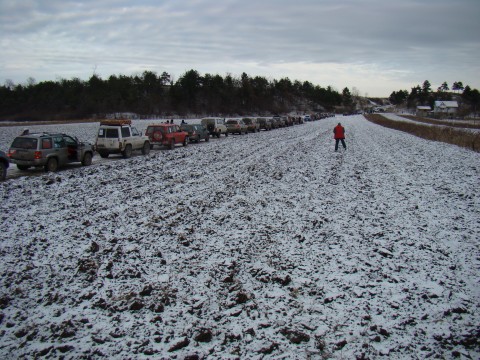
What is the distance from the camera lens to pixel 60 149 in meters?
16.6

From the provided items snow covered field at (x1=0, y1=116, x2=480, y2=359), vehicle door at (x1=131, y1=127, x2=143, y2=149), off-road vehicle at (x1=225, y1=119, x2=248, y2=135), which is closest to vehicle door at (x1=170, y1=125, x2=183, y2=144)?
vehicle door at (x1=131, y1=127, x2=143, y2=149)

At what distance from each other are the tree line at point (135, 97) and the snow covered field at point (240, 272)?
7420 cm

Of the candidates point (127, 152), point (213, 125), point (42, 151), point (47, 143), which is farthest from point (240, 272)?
point (213, 125)


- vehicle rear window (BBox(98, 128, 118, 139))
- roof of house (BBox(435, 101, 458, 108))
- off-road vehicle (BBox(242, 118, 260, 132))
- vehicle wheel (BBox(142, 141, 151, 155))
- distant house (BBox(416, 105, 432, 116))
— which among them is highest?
roof of house (BBox(435, 101, 458, 108))

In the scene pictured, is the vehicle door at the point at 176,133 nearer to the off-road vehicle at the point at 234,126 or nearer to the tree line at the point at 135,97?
the off-road vehicle at the point at 234,126

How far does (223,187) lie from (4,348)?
29.1 feet

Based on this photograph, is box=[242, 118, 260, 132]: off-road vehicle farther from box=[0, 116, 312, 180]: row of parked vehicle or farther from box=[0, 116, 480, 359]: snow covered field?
box=[0, 116, 480, 359]: snow covered field

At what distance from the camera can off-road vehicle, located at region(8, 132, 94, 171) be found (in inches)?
610

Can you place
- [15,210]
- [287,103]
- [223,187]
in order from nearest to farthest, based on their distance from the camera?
[15,210]
[223,187]
[287,103]

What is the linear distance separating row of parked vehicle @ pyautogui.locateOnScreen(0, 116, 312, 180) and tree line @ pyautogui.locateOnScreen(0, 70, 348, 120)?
57.4m

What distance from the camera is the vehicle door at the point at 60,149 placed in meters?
16.4

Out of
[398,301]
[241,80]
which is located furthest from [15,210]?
[241,80]

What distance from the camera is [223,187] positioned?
41.5ft

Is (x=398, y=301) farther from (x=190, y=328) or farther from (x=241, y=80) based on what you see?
(x=241, y=80)
